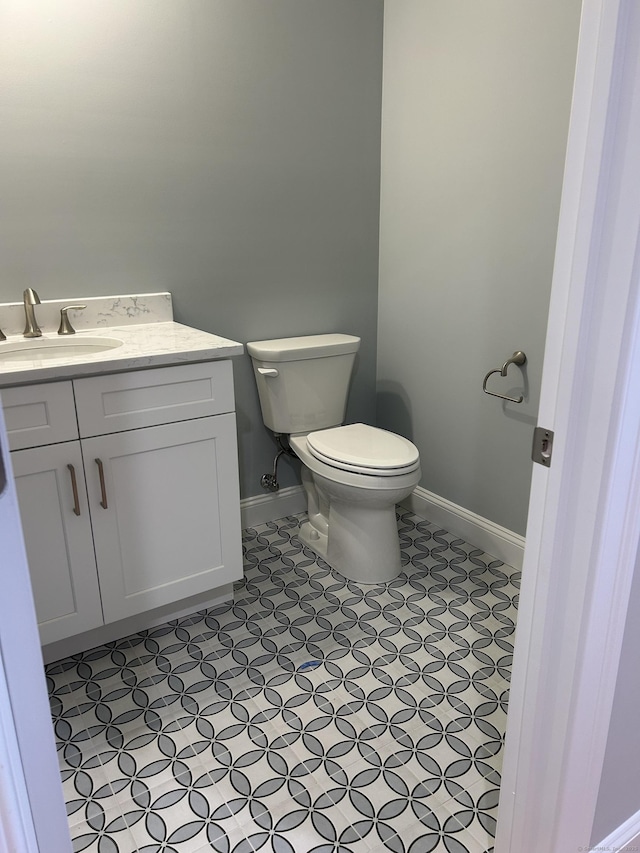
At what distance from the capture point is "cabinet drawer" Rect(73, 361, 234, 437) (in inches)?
66.4

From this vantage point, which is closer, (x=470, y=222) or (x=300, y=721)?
(x=300, y=721)

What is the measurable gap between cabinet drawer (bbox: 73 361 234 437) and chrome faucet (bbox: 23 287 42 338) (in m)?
0.48

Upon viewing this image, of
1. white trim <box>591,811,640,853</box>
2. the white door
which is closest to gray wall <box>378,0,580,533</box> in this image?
white trim <box>591,811,640,853</box>

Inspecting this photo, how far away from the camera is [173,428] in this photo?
1822 millimetres

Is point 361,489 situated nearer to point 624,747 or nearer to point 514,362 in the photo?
point 514,362

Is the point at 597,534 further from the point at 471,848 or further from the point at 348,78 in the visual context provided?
the point at 348,78

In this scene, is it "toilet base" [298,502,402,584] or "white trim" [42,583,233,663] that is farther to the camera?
"toilet base" [298,502,402,584]

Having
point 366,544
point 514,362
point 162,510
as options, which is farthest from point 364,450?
point 162,510

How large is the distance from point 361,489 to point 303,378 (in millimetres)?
546

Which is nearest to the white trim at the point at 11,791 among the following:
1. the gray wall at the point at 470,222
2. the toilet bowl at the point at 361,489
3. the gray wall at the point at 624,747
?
the gray wall at the point at 624,747

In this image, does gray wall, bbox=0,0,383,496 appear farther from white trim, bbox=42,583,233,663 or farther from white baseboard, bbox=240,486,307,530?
white trim, bbox=42,583,233,663

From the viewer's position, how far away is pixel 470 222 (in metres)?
2.31

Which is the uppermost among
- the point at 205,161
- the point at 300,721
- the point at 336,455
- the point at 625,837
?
the point at 205,161

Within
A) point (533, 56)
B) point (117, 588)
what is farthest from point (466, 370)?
point (117, 588)
